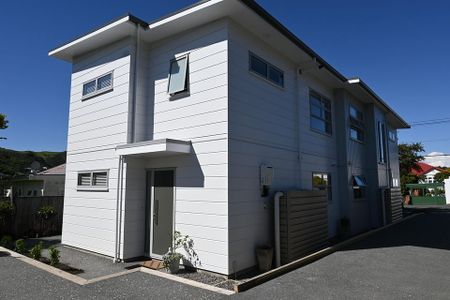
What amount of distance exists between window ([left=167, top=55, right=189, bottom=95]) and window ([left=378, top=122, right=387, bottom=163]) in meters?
11.0

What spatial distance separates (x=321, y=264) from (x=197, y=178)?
137 inches

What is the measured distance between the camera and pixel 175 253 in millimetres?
6453

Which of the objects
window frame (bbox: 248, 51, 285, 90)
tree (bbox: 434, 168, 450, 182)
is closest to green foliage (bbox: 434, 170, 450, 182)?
tree (bbox: 434, 168, 450, 182)

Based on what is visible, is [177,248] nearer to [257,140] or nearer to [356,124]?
[257,140]

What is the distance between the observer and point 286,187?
829 centimetres

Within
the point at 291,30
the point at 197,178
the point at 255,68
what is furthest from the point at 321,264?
the point at 291,30

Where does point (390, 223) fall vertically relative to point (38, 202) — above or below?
below

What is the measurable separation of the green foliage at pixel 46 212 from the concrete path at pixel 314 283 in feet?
13.4

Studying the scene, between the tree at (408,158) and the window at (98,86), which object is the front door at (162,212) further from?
the tree at (408,158)

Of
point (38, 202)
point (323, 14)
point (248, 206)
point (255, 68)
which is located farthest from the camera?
point (38, 202)

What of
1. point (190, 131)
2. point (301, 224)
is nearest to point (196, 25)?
point (190, 131)

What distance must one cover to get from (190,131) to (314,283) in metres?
4.07

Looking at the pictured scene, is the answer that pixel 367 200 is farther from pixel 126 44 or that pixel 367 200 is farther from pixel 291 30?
pixel 126 44

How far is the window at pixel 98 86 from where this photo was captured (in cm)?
841
